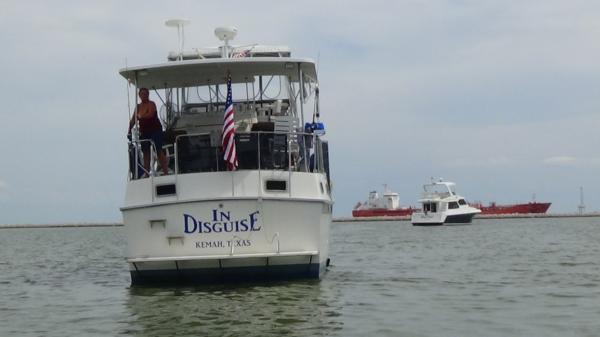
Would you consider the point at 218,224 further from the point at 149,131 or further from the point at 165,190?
the point at 149,131

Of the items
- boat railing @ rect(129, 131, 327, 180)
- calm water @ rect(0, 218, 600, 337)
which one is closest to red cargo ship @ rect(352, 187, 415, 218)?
calm water @ rect(0, 218, 600, 337)

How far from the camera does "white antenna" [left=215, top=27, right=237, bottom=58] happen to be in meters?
16.6

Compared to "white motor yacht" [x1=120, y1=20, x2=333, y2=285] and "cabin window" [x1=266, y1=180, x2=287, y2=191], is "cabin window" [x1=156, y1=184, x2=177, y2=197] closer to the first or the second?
"white motor yacht" [x1=120, y1=20, x2=333, y2=285]

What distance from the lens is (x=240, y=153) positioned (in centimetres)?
1398

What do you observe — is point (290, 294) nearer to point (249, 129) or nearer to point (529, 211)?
point (249, 129)

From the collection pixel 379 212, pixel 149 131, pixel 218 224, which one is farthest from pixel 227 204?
pixel 379 212

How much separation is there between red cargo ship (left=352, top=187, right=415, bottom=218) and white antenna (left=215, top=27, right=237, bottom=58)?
80868mm

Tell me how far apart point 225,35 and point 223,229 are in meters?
5.23

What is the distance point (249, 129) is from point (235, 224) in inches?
119

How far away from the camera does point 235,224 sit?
13.3 metres

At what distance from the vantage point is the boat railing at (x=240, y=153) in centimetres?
1398

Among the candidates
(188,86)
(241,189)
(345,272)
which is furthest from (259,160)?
(345,272)

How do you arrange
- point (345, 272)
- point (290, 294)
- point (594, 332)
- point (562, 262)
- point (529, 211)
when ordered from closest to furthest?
1. point (594, 332)
2. point (290, 294)
3. point (345, 272)
4. point (562, 262)
5. point (529, 211)

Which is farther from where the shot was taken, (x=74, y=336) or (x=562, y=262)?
(x=562, y=262)
